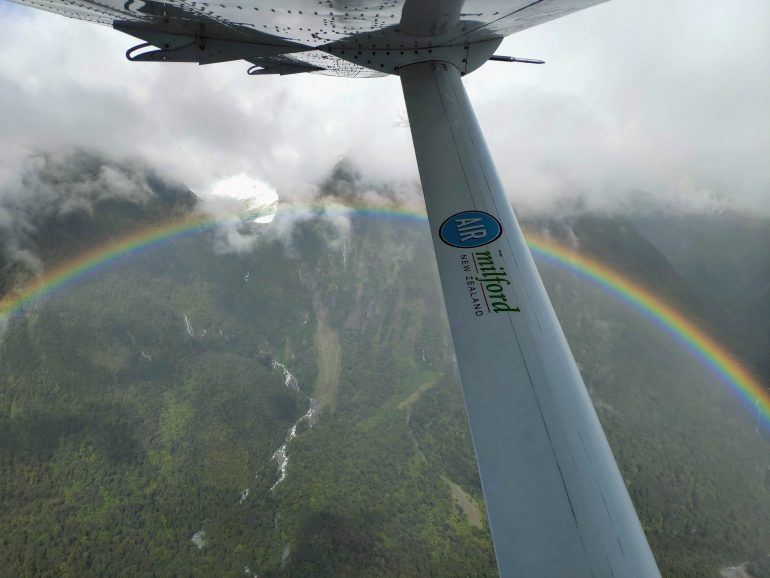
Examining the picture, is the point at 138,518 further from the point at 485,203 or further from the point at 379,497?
the point at 485,203

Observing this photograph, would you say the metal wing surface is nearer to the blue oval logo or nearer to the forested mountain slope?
the blue oval logo

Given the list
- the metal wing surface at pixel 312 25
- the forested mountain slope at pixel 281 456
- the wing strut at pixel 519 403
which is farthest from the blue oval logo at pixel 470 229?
the forested mountain slope at pixel 281 456

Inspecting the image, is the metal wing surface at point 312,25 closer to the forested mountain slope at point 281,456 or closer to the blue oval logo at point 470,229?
the blue oval logo at point 470,229

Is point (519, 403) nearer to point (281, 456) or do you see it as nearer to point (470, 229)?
point (470, 229)

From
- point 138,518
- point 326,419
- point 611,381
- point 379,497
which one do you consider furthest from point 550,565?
point 611,381

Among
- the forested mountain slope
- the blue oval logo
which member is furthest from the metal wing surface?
the forested mountain slope

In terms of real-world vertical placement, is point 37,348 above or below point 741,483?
above
